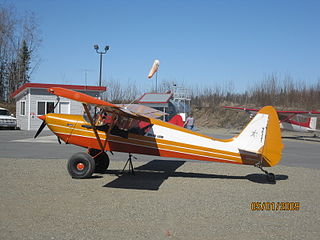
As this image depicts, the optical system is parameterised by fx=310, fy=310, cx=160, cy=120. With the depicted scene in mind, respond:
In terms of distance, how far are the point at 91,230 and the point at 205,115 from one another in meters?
45.9

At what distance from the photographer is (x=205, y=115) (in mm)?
49781

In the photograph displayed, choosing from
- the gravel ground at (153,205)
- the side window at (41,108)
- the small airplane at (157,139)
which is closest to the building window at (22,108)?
the side window at (41,108)

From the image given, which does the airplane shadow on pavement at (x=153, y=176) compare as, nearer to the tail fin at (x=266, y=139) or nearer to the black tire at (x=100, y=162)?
the black tire at (x=100, y=162)

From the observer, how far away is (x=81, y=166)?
28.2ft

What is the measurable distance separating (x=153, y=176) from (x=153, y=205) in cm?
327

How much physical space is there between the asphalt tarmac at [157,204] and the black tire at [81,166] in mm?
204

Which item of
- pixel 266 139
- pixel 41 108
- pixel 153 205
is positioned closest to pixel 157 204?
pixel 153 205

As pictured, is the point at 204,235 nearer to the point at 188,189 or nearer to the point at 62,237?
→ the point at 62,237

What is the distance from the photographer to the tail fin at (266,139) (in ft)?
27.3

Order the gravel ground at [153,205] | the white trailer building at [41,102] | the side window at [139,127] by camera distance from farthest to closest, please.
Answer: the white trailer building at [41,102] → the side window at [139,127] → the gravel ground at [153,205]

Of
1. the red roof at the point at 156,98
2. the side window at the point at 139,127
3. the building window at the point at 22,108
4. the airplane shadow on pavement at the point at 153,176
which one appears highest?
the red roof at the point at 156,98

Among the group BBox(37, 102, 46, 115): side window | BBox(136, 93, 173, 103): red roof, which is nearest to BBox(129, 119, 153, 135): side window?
BBox(37, 102, 46, 115): side window

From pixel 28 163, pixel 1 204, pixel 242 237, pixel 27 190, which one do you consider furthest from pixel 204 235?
pixel 28 163

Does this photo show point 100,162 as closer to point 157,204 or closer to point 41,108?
point 157,204
